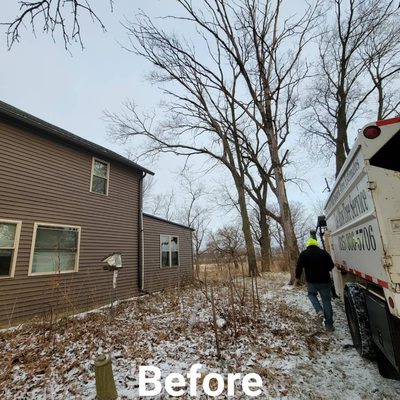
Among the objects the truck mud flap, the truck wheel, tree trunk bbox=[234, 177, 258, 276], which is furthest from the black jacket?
tree trunk bbox=[234, 177, 258, 276]

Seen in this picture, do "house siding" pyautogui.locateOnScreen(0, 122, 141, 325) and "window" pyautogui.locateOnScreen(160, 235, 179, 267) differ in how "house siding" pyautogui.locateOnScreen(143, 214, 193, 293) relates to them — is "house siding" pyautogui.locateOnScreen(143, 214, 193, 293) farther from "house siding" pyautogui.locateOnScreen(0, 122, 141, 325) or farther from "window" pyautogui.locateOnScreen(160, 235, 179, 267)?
"house siding" pyautogui.locateOnScreen(0, 122, 141, 325)

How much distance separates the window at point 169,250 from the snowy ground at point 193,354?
7.08 meters

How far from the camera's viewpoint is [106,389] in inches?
137

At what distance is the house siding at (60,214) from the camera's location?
771 cm

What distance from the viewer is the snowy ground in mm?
3715

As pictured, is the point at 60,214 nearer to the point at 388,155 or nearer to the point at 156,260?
the point at 156,260

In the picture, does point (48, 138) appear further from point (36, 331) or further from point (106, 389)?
point (106, 389)

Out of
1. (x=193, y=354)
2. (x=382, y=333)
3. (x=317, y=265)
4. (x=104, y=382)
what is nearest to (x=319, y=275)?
(x=317, y=265)

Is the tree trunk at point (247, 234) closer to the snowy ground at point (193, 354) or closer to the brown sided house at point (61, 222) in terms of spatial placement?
the brown sided house at point (61, 222)

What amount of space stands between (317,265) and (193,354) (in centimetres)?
317

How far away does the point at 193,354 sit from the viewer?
479 centimetres

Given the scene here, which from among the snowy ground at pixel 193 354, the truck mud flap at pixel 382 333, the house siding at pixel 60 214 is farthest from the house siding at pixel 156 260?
the truck mud flap at pixel 382 333

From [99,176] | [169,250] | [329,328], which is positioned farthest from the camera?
[169,250]

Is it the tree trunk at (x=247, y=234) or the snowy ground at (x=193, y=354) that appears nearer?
the snowy ground at (x=193, y=354)
